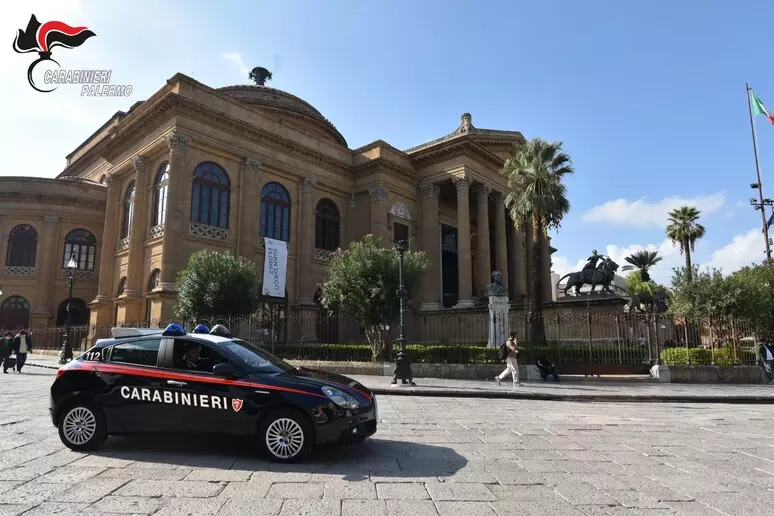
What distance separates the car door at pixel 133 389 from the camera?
19.2ft

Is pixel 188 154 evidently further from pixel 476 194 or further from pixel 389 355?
pixel 476 194

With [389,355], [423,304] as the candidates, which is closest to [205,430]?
[389,355]

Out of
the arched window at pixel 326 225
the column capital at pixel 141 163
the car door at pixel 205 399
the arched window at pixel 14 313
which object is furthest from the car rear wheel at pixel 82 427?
the arched window at pixel 14 313

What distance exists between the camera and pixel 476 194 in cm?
3559

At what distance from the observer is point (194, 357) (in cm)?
600

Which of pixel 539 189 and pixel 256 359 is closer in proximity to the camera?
pixel 256 359

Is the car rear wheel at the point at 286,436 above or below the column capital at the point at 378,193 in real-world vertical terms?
below

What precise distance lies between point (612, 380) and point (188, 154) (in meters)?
21.9

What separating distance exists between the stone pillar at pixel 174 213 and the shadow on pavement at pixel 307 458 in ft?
62.2

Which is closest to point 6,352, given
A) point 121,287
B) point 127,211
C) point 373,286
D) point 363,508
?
point 121,287

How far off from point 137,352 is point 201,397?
1.12 meters

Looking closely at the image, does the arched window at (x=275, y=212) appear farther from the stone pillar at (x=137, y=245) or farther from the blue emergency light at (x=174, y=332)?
the blue emergency light at (x=174, y=332)

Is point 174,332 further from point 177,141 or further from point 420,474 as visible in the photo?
point 177,141

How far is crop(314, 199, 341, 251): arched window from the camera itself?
3272 cm
